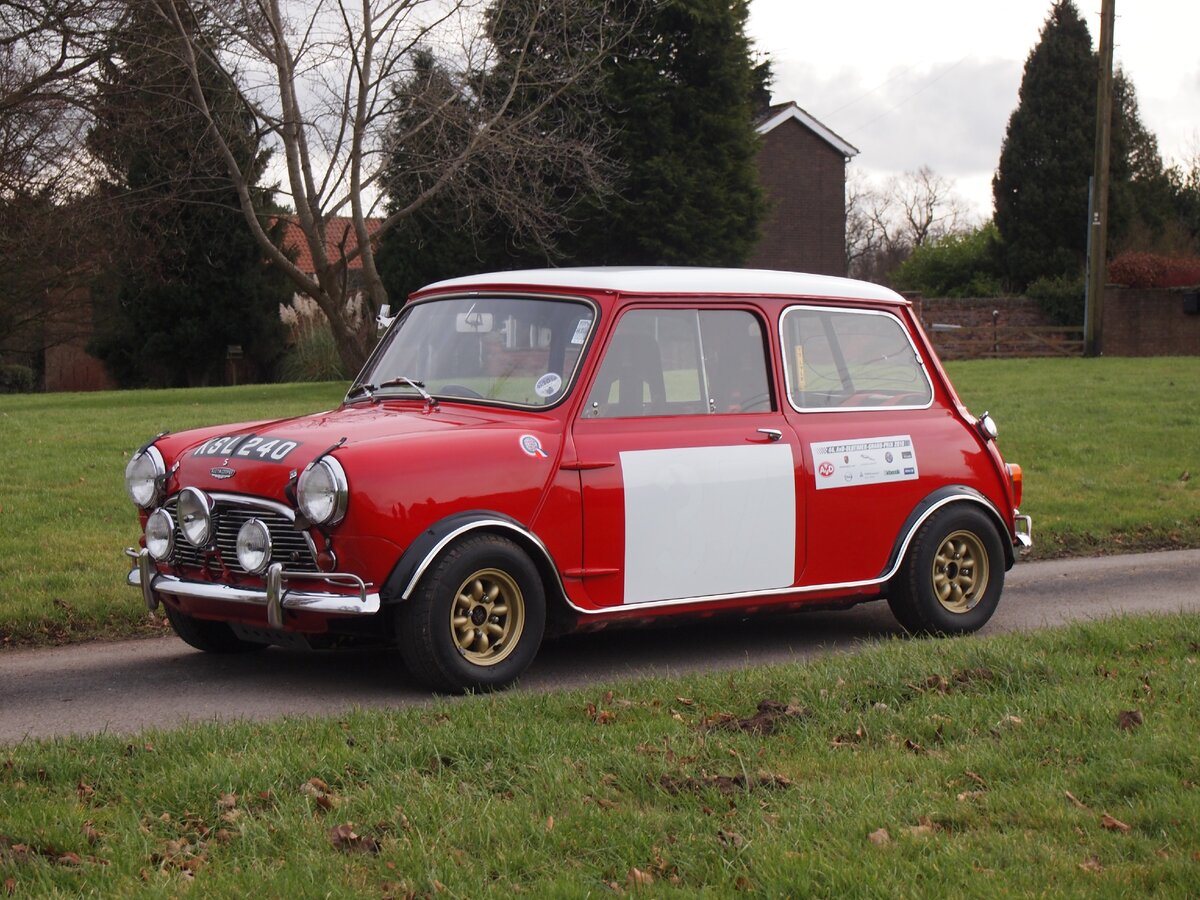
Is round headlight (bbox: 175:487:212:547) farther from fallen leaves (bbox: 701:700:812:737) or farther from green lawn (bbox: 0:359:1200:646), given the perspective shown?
fallen leaves (bbox: 701:700:812:737)

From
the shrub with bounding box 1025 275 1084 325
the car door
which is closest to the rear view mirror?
the car door

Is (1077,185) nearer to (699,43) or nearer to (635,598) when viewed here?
(699,43)

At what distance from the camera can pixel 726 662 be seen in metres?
7.32

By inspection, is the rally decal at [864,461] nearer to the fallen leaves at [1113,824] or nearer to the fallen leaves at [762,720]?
the fallen leaves at [762,720]

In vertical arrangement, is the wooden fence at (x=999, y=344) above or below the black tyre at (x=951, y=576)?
above

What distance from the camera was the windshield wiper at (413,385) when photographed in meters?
7.16

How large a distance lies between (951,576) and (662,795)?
3843mm

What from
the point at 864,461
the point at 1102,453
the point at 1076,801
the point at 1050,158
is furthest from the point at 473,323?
the point at 1050,158

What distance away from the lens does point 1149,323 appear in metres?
43.4

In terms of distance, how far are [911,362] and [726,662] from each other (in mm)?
2071

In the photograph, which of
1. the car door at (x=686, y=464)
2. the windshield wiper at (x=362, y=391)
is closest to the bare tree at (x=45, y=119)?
the windshield wiper at (x=362, y=391)

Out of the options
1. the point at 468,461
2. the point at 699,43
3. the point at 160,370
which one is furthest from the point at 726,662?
the point at 160,370

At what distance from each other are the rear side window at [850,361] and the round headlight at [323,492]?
2.54m

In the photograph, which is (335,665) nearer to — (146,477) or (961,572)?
(146,477)
